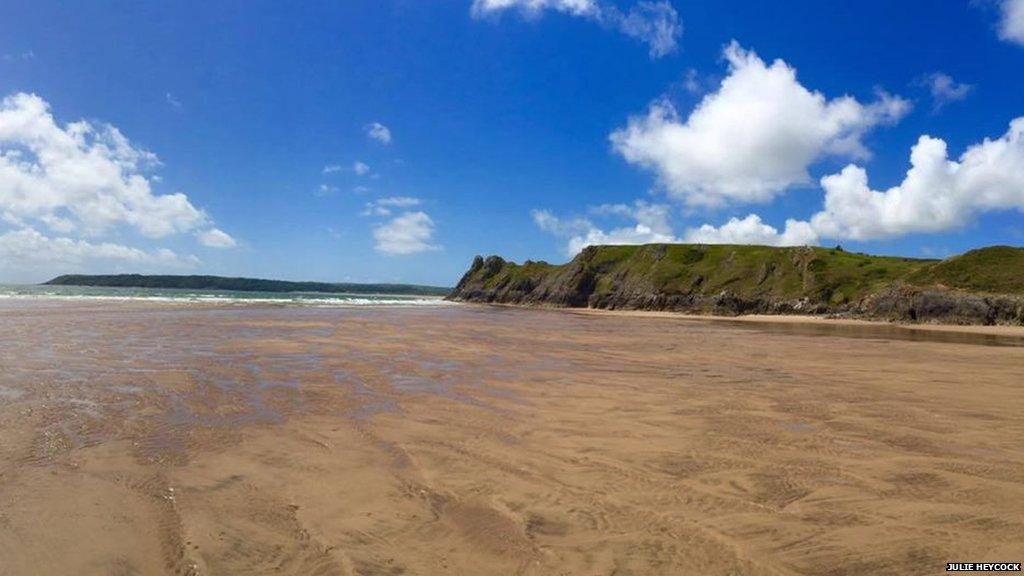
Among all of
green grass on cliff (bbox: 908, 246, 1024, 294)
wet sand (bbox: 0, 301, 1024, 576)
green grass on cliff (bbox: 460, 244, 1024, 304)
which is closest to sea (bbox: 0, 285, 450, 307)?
green grass on cliff (bbox: 460, 244, 1024, 304)

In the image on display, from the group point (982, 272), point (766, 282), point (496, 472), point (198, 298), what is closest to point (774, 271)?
point (766, 282)

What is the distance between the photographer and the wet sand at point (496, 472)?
5.11 meters

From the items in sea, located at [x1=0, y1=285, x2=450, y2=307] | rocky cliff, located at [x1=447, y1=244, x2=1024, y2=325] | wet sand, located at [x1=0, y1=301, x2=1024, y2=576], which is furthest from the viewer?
sea, located at [x1=0, y1=285, x2=450, y2=307]

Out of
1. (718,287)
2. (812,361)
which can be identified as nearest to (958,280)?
(718,287)

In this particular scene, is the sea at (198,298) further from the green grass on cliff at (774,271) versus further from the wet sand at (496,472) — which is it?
the wet sand at (496,472)

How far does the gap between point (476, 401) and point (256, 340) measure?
15500mm

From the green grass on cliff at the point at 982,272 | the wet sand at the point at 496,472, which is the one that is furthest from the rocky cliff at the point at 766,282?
the wet sand at the point at 496,472

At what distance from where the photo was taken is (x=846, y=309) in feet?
215

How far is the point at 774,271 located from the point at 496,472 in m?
85.1

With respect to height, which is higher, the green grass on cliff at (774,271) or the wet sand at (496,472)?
the green grass on cliff at (774,271)

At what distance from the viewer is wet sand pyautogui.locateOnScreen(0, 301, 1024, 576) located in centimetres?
511

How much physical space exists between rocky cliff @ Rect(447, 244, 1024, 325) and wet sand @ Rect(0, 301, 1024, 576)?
4476 centimetres

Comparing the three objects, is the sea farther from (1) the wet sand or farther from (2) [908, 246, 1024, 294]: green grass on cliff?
(2) [908, 246, 1024, 294]: green grass on cliff

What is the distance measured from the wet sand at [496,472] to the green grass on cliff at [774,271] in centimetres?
5161
